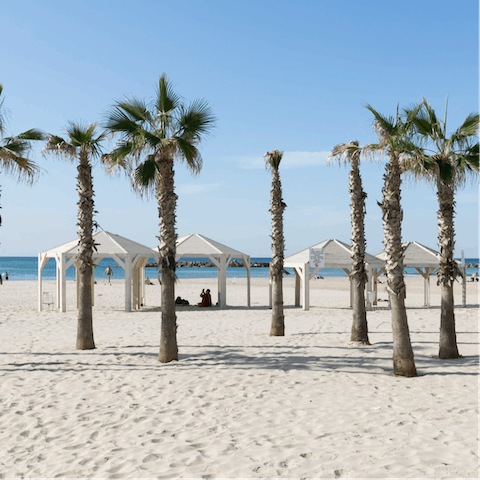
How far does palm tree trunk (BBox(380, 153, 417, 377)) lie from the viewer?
791 centimetres

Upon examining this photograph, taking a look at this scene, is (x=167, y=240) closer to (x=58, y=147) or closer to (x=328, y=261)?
(x=58, y=147)

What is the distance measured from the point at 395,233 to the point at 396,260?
0.46m

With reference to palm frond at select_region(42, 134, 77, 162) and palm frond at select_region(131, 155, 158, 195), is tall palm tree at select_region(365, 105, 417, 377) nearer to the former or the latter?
palm frond at select_region(131, 155, 158, 195)

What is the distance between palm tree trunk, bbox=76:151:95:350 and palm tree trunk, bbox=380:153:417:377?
637 cm

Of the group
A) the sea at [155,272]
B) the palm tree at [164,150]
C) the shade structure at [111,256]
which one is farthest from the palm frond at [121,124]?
the sea at [155,272]

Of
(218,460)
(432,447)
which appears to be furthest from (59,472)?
(432,447)

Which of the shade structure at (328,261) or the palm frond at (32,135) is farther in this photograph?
the shade structure at (328,261)

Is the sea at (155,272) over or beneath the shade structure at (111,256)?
beneath

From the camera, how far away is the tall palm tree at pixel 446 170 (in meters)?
8.80

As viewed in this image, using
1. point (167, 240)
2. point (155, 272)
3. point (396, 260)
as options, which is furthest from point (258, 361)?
point (155, 272)

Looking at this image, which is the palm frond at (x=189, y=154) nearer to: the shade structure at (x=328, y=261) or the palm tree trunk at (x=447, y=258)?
the palm tree trunk at (x=447, y=258)

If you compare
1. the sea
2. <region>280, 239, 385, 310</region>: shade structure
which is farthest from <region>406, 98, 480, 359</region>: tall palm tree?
the sea

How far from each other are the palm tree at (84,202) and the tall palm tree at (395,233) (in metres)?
6.27

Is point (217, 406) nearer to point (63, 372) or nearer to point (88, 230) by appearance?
point (63, 372)
